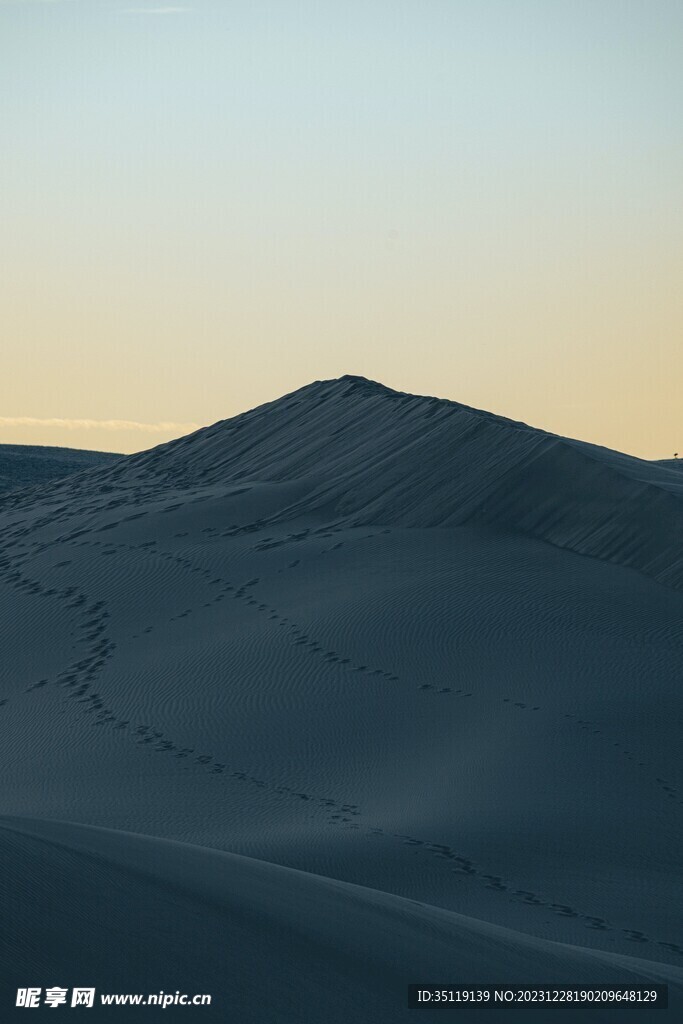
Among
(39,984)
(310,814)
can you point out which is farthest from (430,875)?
(39,984)

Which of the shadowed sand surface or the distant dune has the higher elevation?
the distant dune

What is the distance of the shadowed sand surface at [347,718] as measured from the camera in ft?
15.5

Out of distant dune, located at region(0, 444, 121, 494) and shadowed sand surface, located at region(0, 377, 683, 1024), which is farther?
distant dune, located at region(0, 444, 121, 494)

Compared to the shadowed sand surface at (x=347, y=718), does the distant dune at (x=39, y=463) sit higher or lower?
higher

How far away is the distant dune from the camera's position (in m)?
31.7

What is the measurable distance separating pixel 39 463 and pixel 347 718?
1022 inches

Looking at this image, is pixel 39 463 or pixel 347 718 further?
→ pixel 39 463

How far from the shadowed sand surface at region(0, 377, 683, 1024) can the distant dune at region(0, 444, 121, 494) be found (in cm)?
1205

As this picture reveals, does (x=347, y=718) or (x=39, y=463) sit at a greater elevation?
(x=39, y=463)

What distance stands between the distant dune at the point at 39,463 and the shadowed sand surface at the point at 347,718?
39.5 feet

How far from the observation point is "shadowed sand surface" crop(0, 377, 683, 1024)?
15.5 feet

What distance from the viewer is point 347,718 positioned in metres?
10.7

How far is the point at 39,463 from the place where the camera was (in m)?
35.2

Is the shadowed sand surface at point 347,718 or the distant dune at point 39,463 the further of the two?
the distant dune at point 39,463
